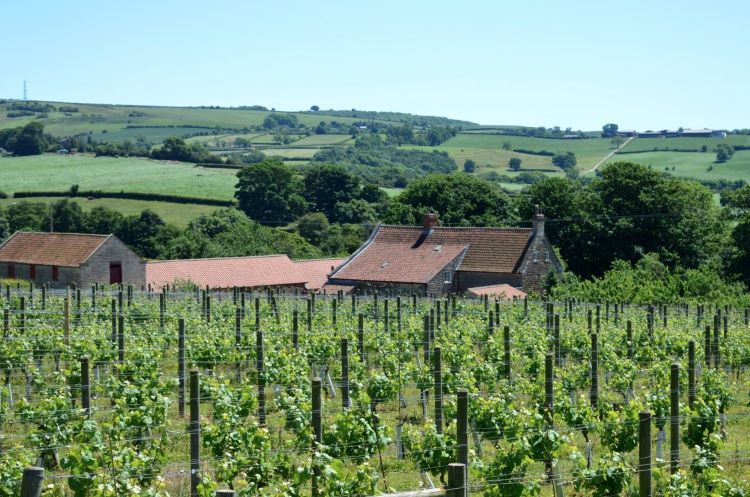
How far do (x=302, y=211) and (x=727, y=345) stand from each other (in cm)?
7031

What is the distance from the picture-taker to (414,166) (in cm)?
16588

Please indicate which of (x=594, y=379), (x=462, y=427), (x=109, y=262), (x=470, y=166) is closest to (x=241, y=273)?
(x=109, y=262)

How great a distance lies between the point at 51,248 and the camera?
179 ft

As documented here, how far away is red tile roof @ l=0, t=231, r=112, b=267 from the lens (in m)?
53.0

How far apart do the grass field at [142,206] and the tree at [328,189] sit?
28.1ft

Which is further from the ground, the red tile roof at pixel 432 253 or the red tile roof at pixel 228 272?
the red tile roof at pixel 432 253

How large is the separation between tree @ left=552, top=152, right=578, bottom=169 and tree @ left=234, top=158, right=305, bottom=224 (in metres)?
67.7

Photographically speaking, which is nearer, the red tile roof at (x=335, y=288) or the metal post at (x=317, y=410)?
the metal post at (x=317, y=410)

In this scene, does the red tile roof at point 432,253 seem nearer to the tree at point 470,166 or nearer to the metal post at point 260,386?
the metal post at point 260,386

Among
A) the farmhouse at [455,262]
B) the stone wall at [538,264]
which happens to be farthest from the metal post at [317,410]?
the stone wall at [538,264]

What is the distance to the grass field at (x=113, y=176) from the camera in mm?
105625

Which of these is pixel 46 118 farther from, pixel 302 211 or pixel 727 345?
pixel 727 345

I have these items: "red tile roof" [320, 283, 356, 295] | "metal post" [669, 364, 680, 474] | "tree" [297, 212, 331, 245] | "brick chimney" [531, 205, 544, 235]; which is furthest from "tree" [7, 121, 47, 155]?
"metal post" [669, 364, 680, 474]

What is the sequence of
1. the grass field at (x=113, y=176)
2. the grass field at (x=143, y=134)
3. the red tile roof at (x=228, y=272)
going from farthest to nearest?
the grass field at (x=143, y=134) < the grass field at (x=113, y=176) < the red tile roof at (x=228, y=272)
